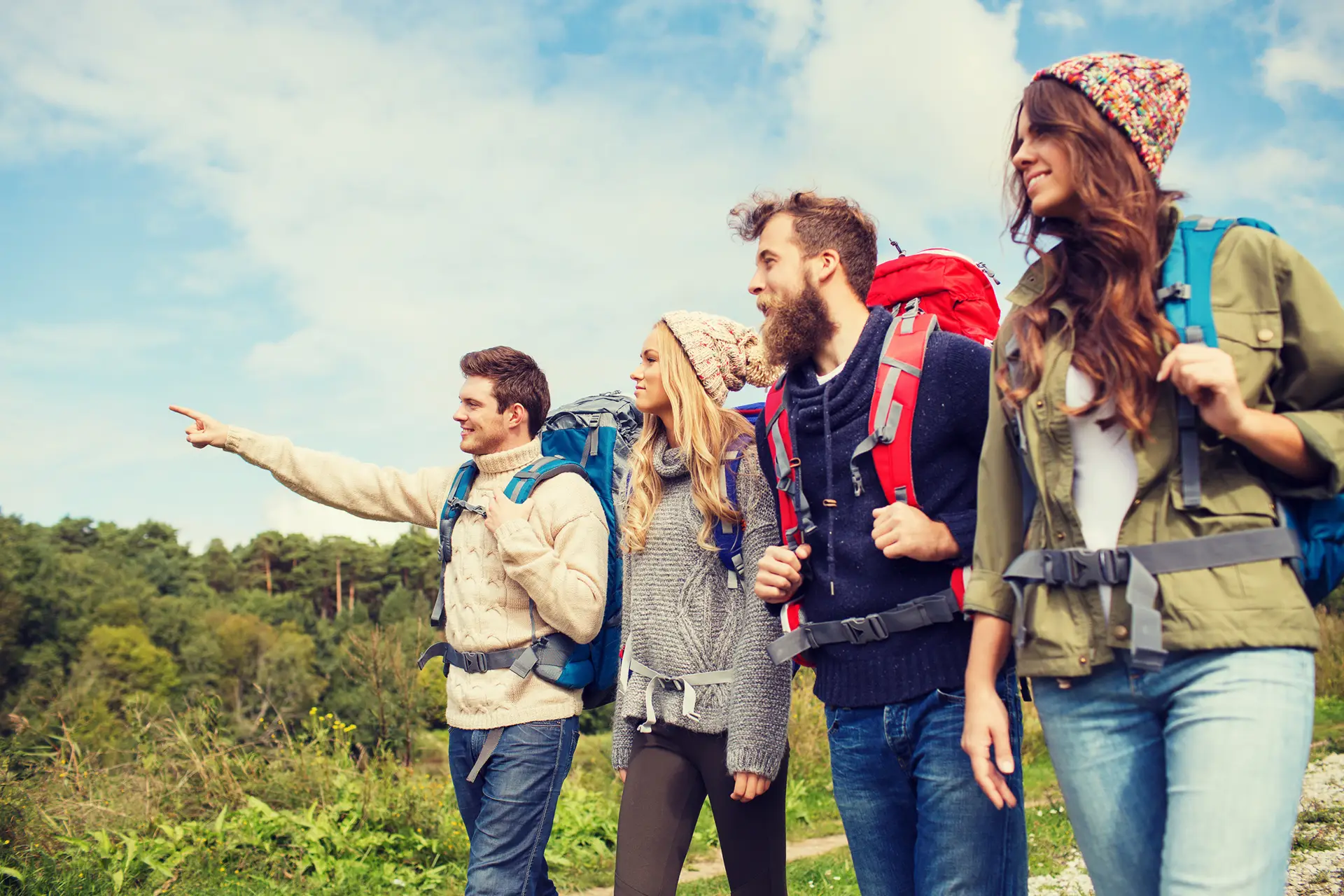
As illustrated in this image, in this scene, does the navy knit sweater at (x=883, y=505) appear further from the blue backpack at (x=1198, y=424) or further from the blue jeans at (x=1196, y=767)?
the blue backpack at (x=1198, y=424)

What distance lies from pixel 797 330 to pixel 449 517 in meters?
1.82

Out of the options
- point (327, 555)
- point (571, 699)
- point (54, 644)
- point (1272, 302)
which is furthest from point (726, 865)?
point (327, 555)

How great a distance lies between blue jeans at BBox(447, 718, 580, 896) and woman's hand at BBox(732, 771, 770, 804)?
78 cm

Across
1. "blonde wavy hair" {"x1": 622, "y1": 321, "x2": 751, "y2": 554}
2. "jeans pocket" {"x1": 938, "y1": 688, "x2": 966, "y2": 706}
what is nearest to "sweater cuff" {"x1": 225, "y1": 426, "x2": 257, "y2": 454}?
"blonde wavy hair" {"x1": 622, "y1": 321, "x2": 751, "y2": 554}

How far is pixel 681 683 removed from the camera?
330cm

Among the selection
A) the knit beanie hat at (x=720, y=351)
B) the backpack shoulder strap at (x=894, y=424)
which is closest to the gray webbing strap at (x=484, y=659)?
the knit beanie hat at (x=720, y=351)

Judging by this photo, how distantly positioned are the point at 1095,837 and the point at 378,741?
21.9 ft

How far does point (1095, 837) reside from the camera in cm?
190

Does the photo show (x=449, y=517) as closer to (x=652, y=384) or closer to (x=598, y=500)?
(x=598, y=500)

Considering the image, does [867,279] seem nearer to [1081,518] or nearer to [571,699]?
[1081,518]

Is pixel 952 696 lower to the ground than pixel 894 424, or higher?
lower

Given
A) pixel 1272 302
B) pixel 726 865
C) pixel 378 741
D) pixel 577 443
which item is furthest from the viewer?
pixel 378 741

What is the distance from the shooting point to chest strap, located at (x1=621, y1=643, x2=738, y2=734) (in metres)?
3.25

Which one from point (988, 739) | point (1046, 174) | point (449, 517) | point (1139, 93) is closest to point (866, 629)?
point (988, 739)
